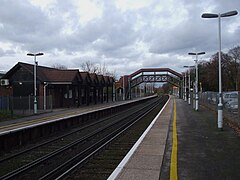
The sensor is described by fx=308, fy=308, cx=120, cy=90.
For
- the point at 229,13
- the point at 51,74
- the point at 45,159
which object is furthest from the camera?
the point at 51,74

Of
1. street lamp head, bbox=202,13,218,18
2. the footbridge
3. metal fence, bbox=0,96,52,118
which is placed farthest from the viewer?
the footbridge

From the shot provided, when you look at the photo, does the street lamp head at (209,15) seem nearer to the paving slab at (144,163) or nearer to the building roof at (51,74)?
the paving slab at (144,163)

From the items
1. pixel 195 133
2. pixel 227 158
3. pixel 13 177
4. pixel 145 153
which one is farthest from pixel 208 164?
pixel 195 133

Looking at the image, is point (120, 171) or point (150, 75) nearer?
point (120, 171)

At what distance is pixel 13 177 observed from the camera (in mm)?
7801

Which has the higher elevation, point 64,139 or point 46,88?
point 46,88

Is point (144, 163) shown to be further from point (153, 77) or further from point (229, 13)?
point (153, 77)

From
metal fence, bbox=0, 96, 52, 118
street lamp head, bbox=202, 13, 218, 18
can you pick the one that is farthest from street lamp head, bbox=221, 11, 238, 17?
metal fence, bbox=0, 96, 52, 118

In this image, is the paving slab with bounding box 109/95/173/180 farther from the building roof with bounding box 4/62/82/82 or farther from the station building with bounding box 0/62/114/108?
the building roof with bounding box 4/62/82/82

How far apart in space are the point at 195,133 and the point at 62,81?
3006 cm

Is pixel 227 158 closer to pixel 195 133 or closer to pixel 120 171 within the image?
pixel 120 171

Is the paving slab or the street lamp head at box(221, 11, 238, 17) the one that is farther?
the street lamp head at box(221, 11, 238, 17)

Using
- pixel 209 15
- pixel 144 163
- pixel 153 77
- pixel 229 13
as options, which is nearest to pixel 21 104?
pixel 209 15

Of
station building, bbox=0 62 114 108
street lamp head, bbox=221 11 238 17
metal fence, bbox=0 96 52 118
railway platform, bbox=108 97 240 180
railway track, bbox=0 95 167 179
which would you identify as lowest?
railway track, bbox=0 95 167 179
